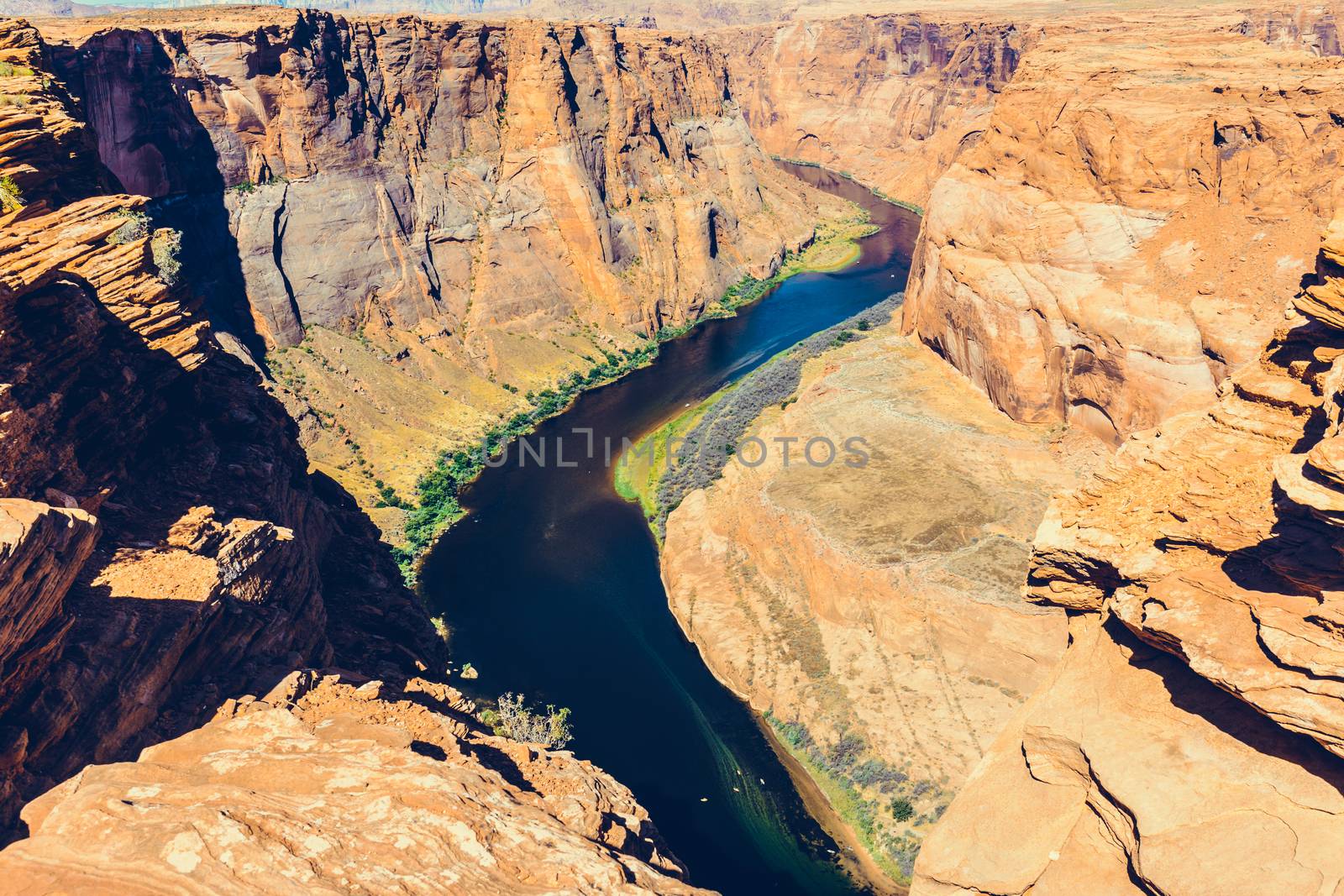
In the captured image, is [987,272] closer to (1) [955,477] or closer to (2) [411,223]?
(1) [955,477]

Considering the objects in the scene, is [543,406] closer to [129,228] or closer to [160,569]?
[129,228]

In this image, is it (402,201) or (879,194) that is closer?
(402,201)

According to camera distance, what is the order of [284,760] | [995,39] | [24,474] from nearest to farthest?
1. [284,760]
2. [24,474]
3. [995,39]

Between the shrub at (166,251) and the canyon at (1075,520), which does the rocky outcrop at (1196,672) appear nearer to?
the canyon at (1075,520)

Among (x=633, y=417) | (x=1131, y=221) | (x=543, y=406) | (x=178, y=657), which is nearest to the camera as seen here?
(x=178, y=657)

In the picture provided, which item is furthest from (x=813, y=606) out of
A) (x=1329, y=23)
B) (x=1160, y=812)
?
(x=1329, y=23)

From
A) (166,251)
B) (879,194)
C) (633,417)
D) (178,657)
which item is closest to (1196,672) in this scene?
(178,657)
